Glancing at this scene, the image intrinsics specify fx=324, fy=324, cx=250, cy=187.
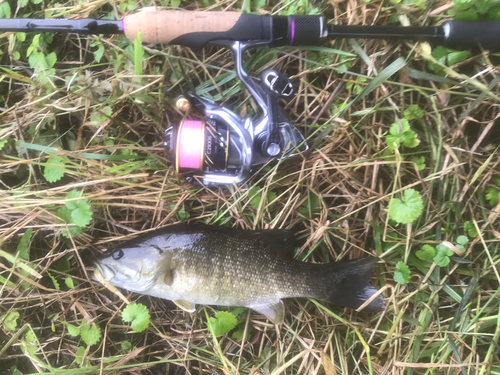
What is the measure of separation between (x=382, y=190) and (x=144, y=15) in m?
1.52

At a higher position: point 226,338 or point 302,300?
point 302,300

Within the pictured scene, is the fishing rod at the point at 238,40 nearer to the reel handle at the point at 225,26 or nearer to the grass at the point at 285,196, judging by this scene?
the reel handle at the point at 225,26

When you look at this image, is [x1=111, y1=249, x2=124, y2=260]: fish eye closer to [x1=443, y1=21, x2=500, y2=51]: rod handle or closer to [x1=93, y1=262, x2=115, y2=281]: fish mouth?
[x1=93, y1=262, x2=115, y2=281]: fish mouth

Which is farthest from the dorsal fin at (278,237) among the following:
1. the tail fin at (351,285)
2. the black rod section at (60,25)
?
the black rod section at (60,25)

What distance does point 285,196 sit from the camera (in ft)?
6.02

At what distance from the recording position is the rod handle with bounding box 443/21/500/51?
1.54 meters

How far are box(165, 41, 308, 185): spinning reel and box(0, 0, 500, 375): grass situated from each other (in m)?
0.13

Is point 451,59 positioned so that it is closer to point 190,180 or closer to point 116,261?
point 190,180

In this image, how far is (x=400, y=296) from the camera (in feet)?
5.73

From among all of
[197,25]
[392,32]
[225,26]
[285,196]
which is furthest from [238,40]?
[285,196]

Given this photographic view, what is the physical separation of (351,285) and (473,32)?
1.37 m

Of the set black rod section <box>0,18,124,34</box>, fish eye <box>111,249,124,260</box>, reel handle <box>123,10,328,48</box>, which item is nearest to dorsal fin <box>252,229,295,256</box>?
fish eye <box>111,249,124,260</box>

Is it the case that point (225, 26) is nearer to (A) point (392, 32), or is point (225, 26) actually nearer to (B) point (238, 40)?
(B) point (238, 40)

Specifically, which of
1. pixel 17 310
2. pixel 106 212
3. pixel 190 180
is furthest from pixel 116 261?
pixel 17 310
